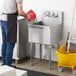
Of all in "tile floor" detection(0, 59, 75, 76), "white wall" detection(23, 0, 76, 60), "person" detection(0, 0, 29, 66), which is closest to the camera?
"person" detection(0, 0, 29, 66)

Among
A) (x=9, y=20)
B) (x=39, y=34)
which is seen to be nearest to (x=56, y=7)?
(x=39, y=34)

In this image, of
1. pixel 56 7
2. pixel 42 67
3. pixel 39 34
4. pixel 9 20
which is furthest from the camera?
pixel 56 7

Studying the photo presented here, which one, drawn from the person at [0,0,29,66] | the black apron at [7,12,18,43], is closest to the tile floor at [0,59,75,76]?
the person at [0,0,29,66]

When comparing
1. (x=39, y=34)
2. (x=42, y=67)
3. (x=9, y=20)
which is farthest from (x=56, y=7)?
(x=42, y=67)

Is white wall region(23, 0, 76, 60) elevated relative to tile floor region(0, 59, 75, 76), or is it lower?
elevated

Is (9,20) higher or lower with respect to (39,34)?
higher

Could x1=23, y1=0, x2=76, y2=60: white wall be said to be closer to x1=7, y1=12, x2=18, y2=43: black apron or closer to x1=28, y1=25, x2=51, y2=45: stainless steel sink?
x1=28, y1=25, x2=51, y2=45: stainless steel sink

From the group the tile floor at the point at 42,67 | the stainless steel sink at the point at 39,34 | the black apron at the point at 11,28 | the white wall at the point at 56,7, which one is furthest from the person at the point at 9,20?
the white wall at the point at 56,7

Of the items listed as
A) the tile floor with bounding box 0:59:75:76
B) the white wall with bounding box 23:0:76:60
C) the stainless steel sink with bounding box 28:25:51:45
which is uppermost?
the white wall with bounding box 23:0:76:60

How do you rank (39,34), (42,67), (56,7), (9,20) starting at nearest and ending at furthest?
(9,20) < (39,34) < (42,67) < (56,7)

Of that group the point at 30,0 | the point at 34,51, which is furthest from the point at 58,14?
the point at 34,51

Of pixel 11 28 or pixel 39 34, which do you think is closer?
pixel 11 28

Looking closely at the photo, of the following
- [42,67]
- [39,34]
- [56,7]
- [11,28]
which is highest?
[56,7]

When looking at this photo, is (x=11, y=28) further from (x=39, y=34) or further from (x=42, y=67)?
(x=42, y=67)
